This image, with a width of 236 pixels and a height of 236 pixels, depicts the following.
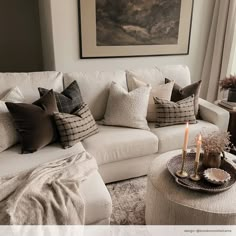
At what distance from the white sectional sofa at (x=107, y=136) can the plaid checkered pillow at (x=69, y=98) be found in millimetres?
94

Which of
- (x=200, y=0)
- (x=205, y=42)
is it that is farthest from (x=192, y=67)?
(x=200, y=0)

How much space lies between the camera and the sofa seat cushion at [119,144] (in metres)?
2.09

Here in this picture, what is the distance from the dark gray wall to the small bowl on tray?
3520 mm

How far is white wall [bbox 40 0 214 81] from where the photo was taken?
9.47 feet

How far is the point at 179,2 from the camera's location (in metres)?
3.33

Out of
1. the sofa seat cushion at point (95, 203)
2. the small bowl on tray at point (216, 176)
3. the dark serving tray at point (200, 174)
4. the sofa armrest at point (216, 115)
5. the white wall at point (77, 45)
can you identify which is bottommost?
the sofa seat cushion at point (95, 203)

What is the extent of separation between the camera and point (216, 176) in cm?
161

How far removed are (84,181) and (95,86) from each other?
3.61ft

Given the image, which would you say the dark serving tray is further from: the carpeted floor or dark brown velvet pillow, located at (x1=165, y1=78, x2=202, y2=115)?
dark brown velvet pillow, located at (x1=165, y1=78, x2=202, y2=115)

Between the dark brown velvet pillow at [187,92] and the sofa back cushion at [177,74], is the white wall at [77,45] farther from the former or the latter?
the dark brown velvet pillow at [187,92]

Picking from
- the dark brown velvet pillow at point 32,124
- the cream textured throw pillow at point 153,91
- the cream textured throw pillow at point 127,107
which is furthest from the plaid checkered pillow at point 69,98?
the cream textured throw pillow at point 153,91

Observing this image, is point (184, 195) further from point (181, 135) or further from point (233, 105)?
point (233, 105)

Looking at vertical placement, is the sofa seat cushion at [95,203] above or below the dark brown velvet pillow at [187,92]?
below

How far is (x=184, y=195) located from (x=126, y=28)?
2343mm
